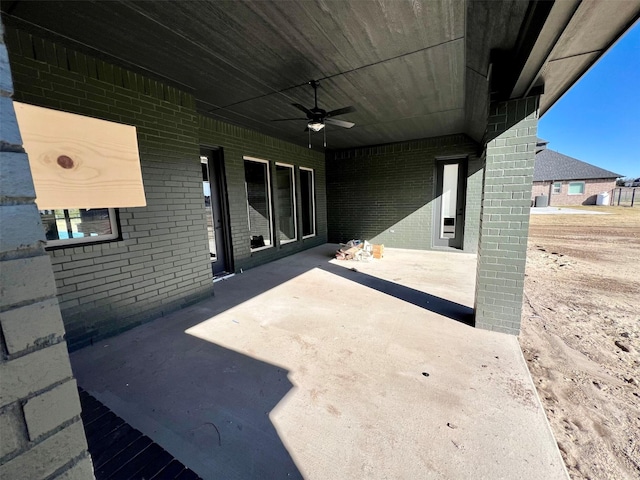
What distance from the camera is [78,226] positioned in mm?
2768

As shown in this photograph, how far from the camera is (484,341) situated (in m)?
2.65

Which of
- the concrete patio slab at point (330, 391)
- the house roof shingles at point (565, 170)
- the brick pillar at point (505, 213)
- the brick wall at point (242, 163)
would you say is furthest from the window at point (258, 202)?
the house roof shingles at point (565, 170)

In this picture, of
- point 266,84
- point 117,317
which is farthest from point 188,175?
point 117,317

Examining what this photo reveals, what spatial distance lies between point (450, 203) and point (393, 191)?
147cm

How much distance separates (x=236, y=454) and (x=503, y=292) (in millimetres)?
2760

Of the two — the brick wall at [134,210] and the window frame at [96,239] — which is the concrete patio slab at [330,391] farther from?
the window frame at [96,239]

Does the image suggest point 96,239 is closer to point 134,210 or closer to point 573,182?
point 134,210

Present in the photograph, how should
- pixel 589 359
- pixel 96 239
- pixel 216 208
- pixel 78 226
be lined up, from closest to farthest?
pixel 589 359 < pixel 78 226 < pixel 96 239 < pixel 216 208

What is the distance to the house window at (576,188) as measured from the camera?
25.7m

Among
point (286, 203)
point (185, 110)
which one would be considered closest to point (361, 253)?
point (286, 203)

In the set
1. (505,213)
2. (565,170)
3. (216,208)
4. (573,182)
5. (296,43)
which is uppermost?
(565,170)

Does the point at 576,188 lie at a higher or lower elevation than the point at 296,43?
lower

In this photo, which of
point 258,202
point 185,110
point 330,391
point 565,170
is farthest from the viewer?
point 565,170

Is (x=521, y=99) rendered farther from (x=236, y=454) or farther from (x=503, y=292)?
(x=236, y=454)
